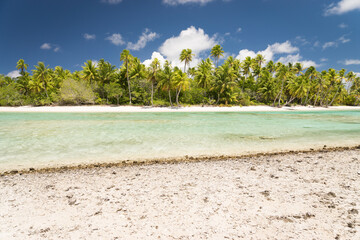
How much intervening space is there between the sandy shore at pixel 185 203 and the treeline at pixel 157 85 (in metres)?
34.9

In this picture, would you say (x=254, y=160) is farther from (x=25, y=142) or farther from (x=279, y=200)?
(x=25, y=142)

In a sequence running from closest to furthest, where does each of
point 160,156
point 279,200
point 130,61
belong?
point 279,200 → point 160,156 → point 130,61

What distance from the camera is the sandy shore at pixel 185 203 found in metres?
2.64

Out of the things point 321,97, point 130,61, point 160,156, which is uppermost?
point 130,61

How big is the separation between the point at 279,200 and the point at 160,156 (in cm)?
445

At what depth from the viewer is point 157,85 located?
4194cm

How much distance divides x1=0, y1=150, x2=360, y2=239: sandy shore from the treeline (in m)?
34.9

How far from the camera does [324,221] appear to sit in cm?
283

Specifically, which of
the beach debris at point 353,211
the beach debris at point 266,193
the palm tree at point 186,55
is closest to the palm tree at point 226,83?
the palm tree at point 186,55

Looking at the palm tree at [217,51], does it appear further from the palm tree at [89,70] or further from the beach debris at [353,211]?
the beach debris at [353,211]

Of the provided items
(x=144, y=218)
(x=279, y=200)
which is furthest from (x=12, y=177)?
(x=279, y=200)

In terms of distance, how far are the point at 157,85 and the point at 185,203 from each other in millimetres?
40132

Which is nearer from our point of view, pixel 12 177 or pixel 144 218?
pixel 144 218

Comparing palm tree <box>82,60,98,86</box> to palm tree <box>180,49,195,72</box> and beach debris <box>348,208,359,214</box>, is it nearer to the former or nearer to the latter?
palm tree <box>180,49,195,72</box>
